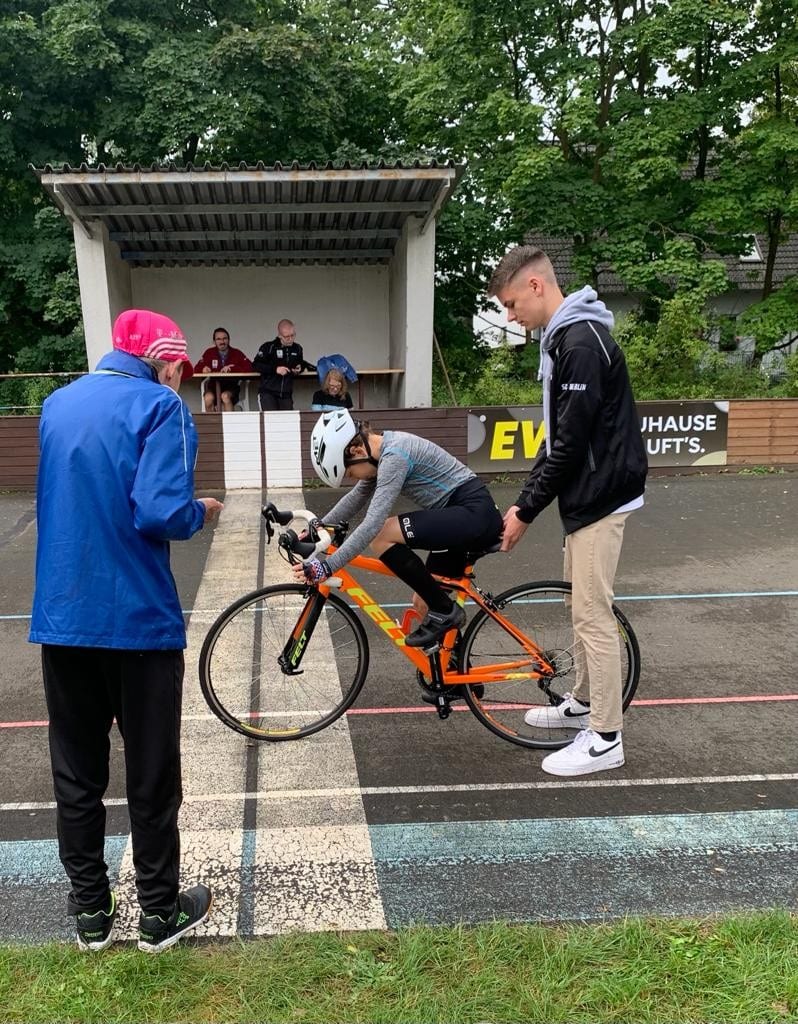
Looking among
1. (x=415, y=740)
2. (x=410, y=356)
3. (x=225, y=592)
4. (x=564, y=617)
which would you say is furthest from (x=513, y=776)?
(x=410, y=356)

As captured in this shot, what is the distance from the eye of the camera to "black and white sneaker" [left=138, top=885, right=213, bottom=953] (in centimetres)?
241

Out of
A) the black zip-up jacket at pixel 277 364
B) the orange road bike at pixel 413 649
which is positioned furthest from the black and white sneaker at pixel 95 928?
→ the black zip-up jacket at pixel 277 364

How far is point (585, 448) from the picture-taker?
10.3ft

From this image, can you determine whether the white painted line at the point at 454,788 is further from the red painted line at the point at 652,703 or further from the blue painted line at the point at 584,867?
the red painted line at the point at 652,703

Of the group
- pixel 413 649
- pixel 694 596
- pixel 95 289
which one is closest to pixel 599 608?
pixel 413 649

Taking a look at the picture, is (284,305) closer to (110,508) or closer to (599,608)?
(599,608)

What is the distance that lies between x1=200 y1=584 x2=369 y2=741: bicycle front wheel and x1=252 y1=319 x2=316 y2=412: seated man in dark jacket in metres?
8.23

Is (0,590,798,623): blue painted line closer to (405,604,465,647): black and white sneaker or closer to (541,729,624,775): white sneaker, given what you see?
(405,604,465,647): black and white sneaker

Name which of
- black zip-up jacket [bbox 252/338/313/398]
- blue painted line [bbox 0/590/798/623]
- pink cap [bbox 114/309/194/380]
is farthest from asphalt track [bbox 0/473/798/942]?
black zip-up jacket [bbox 252/338/313/398]

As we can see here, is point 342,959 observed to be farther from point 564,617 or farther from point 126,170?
point 126,170

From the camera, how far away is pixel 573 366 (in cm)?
306

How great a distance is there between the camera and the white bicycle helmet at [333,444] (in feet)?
11.0

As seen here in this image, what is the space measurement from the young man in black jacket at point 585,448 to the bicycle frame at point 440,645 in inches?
15.2

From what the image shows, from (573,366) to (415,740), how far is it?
1.94 meters
